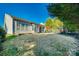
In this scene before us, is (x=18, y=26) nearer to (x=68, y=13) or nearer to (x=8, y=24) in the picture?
(x=8, y=24)

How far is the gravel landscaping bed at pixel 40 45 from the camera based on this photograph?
2203 millimetres

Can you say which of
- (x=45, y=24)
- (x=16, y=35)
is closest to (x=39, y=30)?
(x=45, y=24)

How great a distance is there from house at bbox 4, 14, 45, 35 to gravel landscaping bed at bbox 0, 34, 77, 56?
0.19ft

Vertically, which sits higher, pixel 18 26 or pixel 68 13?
pixel 68 13

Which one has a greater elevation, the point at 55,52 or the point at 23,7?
the point at 23,7

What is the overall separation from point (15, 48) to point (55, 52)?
0.42 metres

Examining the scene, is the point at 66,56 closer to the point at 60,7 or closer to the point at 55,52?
the point at 55,52

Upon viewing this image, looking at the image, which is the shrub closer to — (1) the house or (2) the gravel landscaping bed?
(2) the gravel landscaping bed

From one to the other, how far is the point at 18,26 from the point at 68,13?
55cm

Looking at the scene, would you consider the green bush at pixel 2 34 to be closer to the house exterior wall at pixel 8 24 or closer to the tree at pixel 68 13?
the house exterior wall at pixel 8 24

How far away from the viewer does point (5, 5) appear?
224 centimetres

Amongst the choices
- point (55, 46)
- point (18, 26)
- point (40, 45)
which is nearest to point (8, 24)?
point (18, 26)

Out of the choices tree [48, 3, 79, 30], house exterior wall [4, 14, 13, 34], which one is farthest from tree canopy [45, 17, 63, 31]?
house exterior wall [4, 14, 13, 34]

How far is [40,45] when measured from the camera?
224cm
